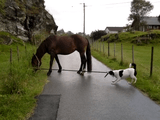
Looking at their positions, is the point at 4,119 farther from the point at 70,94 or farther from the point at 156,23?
the point at 156,23

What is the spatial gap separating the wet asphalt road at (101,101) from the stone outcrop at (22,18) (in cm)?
1239

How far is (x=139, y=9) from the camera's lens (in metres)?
50.0

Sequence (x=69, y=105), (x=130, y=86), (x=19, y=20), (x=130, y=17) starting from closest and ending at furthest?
(x=69, y=105) → (x=130, y=86) → (x=19, y=20) → (x=130, y=17)

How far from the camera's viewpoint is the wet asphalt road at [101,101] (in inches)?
148

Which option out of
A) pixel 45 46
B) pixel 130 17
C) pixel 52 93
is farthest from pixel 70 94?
pixel 130 17

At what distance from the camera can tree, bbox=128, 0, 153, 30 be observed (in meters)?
49.3

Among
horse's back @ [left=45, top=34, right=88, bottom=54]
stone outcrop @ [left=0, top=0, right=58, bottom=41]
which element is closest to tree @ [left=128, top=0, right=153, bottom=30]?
stone outcrop @ [left=0, top=0, right=58, bottom=41]

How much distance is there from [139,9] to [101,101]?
5156cm

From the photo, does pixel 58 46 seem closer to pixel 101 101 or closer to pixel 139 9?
pixel 101 101

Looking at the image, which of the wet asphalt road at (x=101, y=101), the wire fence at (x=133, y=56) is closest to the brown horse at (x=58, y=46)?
the wet asphalt road at (x=101, y=101)

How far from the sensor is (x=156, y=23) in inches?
2509

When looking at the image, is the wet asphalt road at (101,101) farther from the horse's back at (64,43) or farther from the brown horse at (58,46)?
the horse's back at (64,43)

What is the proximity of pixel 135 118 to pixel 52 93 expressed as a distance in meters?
2.77

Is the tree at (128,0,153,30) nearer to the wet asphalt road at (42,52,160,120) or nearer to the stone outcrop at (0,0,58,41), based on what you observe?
the stone outcrop at (0,0,58,41)
